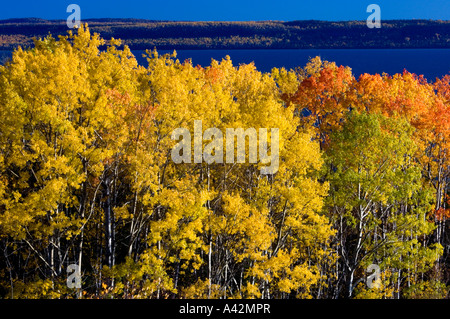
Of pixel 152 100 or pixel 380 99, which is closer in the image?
pixel 152 100

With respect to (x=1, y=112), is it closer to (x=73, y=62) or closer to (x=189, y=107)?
(x=73, y=62)

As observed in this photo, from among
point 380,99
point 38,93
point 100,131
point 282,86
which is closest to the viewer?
point 38,93

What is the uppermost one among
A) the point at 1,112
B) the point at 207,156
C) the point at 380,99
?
the point at 380,99

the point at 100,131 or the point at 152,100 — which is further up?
the point at 152,100

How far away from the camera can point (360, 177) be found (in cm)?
2681

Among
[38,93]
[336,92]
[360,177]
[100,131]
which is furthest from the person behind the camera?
[336,92]

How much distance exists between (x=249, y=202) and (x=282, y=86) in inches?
1083

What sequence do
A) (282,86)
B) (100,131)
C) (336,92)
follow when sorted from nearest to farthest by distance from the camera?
1. (100,131)
2. (336,92)
3. (282,86)

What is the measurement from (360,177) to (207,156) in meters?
8.44

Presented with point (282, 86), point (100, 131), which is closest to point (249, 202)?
point (100, 131)

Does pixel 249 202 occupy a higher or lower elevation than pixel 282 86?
lower

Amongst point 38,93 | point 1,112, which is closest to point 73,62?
point 38,93

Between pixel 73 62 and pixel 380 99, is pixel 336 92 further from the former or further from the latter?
pixel 73 62

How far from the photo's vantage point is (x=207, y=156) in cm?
2708
